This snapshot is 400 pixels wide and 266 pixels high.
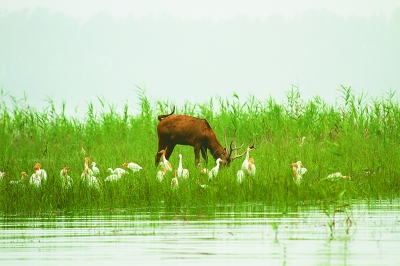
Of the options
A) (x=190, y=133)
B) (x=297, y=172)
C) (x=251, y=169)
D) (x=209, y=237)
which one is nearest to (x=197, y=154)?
(x=190, y=133)

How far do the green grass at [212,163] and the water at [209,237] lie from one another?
635 millimetres

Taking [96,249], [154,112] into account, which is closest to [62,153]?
[154,112]

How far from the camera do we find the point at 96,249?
22.2ft

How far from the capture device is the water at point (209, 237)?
6.14 metres

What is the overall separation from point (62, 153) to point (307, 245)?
1352 cm

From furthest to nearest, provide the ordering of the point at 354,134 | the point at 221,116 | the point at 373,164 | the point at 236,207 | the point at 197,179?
the point at 221,116, the point at 354,134, the point at 373,164, the point at 197,179, the point at 236,207

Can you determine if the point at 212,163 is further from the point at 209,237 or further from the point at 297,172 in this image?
the point at 209,237

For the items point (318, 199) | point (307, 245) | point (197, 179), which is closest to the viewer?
point (307, 245)

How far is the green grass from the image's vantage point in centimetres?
1052

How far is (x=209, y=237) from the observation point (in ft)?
23.6

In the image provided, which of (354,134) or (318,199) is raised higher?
(354,134)

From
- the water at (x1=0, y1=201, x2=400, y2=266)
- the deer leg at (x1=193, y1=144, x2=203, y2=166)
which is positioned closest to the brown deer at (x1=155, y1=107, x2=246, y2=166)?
the deer leg at (x1=193, y1=144, x2=203, y2=166)

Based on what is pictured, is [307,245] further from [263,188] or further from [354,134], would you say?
[354,134]

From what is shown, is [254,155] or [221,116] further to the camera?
[221,116]
